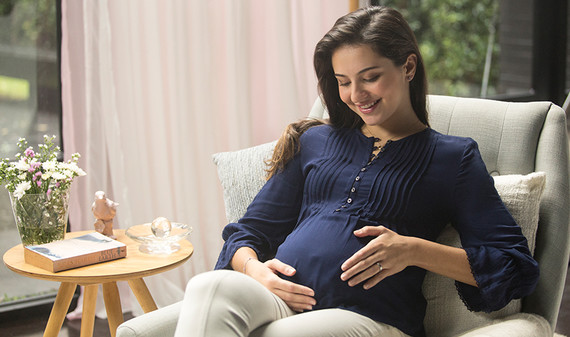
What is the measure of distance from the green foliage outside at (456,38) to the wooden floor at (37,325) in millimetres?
2304

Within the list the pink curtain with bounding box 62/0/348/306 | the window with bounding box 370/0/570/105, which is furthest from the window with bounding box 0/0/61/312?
the window with bounding box 370/0/570/105

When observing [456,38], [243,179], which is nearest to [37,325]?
[243,179]

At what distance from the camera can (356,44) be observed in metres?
1.59

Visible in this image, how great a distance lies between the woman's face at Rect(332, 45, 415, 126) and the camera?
1582mm

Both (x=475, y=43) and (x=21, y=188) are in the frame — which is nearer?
(x=21, y=188)

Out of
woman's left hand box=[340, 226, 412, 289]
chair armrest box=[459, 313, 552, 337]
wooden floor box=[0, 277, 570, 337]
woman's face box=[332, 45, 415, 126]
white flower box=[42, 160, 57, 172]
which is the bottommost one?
wooden floor box=[0, 277, 570, 337]

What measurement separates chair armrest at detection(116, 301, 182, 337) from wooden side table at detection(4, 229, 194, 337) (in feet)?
0.87

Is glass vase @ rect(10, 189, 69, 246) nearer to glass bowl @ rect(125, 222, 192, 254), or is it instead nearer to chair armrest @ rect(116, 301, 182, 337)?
glass bowl @ rect(125, 222, 192, 254)

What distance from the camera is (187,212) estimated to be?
2660mm

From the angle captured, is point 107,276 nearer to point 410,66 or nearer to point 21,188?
point 21,188

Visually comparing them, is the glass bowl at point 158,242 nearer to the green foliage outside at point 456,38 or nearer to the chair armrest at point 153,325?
the chair armrest at point 153,325

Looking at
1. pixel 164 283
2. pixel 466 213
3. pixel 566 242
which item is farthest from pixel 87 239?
pixel 566 242

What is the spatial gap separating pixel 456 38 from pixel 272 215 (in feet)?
11.0

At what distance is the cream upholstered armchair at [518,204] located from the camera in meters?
1.48
